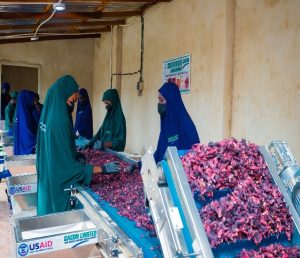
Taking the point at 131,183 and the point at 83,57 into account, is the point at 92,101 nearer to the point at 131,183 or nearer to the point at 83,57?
the point at 83,57

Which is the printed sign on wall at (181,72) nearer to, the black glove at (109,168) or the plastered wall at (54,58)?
the black glove at (109,168)

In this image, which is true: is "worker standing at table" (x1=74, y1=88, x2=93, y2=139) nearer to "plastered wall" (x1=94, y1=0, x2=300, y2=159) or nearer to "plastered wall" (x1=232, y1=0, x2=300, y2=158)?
"plastered wall" (x1=94, y1=0, x2=300, y2=159)

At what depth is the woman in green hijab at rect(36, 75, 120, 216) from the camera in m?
2.47

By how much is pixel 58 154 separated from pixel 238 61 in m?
3.53

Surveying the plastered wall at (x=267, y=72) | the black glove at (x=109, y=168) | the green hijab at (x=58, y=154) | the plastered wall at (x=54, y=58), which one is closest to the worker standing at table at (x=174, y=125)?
the black glove at (x=109, y=168)

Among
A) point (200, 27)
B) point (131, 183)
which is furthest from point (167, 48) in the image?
point (131, 183)

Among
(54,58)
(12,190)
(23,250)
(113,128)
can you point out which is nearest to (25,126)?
(113,128)

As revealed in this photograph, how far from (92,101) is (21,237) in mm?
10256

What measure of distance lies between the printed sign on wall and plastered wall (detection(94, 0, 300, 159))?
12 centimetres

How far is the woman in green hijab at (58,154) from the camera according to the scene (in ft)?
8.12

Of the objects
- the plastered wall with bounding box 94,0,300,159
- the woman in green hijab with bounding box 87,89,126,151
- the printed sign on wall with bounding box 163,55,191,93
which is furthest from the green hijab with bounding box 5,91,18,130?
the woman in green hijab with bounding box 87,89,126,151

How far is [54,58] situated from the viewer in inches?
437

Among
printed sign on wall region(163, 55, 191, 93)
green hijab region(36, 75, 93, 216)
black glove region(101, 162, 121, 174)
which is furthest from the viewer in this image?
printed sign on wall region(163, 55, 191, 93)

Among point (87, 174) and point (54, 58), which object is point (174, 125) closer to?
point (87, 174)
